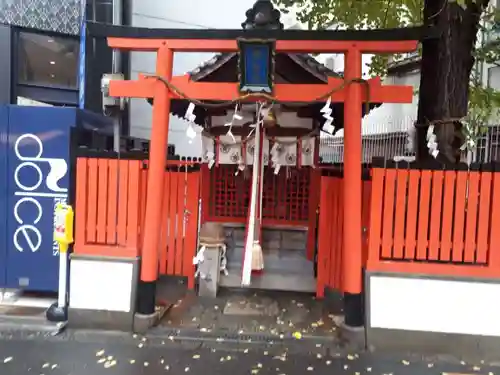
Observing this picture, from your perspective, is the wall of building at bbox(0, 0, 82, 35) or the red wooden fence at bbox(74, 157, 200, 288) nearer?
the red wooden fence at bbox(74, 157, 200, 288)

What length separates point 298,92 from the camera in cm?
592

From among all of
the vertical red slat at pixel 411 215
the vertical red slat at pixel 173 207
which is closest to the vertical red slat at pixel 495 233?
the vertical red slat at pixel 411 215

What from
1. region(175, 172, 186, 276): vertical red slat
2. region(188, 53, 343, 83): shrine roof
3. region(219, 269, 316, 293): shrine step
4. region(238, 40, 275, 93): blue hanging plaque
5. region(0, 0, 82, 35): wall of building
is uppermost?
region(0, 0, 82, 35): wall of building

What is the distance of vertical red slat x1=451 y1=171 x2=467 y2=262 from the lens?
5.59 metres

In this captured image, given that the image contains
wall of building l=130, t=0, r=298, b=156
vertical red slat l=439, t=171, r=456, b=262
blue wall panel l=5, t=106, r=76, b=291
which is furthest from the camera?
wall of building l=130, t=0, r=298, b=156

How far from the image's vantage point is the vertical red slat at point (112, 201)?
614 cm

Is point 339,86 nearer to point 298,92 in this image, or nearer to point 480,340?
point 298,92

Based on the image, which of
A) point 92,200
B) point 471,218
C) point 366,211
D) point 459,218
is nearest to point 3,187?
point 92,200

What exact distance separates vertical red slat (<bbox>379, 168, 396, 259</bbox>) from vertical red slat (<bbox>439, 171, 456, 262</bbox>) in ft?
2.12

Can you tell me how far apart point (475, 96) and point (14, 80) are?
1022 centimetres

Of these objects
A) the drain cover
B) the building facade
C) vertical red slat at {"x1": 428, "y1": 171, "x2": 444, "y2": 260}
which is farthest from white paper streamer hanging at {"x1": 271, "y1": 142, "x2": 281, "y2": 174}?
the building facade

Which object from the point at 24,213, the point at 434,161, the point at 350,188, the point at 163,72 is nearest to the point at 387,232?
the point at 350,188

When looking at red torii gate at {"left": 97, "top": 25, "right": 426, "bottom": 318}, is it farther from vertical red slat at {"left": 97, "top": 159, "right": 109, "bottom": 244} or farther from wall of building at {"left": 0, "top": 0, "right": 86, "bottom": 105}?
wall of building at {"left": 0, "top": 0, "right": 86, "bottom": 105}

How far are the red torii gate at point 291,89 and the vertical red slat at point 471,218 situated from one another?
1.34 meters
